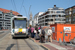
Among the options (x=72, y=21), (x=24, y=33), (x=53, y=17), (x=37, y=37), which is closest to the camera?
(x=37, y=37)

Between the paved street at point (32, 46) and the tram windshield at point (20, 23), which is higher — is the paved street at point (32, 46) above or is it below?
below

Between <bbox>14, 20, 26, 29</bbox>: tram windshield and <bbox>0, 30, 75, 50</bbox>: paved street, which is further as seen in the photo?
<bbox>14, 20, 26, 29</bbox>: tram windshield

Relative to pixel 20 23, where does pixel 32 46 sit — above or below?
below

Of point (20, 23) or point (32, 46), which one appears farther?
point (20, 23)

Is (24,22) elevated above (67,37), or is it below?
above

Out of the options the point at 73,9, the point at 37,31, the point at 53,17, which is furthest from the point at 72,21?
the point at 37,31

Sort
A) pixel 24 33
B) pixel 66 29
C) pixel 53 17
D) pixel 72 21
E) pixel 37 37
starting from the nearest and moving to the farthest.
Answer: pixel 66 29
pixel 37 37
pixel 24 33
pixel 72 21
pixel 53 17

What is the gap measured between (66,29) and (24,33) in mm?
6032

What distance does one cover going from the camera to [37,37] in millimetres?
15086

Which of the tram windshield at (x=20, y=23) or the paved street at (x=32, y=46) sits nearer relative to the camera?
the paved street at (x=32, y=46)

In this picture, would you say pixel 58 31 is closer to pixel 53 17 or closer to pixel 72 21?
pixel 72 21

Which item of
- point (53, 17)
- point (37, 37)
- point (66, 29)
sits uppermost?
point (53, 17)

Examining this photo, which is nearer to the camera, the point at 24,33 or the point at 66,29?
the point at 66,29

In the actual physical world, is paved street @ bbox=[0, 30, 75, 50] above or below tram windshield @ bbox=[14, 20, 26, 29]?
below
